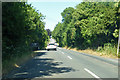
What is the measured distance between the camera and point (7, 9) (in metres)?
6.75

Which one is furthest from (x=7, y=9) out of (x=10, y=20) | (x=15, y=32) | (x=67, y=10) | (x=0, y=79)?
(x=67, y=10)

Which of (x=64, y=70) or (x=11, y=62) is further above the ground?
(x=11, y=62)

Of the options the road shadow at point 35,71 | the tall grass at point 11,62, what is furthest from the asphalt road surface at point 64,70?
the tall grass at point 11,62

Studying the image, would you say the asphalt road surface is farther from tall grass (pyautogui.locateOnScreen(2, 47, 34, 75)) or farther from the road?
tall grass (pyautogui.locateOnScreen(2, 47, 34, 75))

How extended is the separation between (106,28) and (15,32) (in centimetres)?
1541

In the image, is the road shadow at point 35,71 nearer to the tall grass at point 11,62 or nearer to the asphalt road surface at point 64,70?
the asphalt road surface at point 64,70

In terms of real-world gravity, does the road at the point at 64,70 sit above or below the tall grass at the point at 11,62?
below

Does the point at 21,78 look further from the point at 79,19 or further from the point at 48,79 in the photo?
the point at 79,19

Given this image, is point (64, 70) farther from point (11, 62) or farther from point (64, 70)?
point (11, 62)

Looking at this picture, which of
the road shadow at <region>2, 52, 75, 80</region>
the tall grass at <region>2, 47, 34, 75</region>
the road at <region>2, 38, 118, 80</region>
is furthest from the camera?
the tall grass at <region>2, 47, 34, 75</region>

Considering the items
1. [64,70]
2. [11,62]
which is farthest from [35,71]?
[11,62]

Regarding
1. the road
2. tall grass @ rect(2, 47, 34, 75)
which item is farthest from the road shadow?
tall grass @ rect(2, 47, 34, 75)

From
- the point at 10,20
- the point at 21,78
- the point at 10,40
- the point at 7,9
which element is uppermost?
the point at 7,9

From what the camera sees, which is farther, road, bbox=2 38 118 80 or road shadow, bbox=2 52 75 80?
road, bbox=2 38 118 80
